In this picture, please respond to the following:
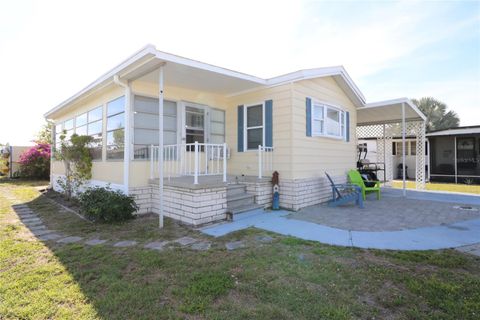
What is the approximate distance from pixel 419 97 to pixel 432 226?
2168 cm

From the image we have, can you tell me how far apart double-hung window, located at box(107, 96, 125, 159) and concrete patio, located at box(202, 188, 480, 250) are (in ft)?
11.0

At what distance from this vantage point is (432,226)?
15.8 feet

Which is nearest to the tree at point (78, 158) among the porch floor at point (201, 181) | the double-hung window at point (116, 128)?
the double-hung window at point (116, 128)

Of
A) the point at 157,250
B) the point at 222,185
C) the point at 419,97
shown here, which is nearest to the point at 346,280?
the point at 157,250

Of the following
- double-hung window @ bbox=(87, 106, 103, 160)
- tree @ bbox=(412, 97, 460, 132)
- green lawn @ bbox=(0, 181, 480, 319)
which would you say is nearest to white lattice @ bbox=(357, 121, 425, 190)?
green lawn @ bbox=(0, 181, 480, 319)

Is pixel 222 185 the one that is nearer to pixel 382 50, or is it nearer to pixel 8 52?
pixel 382 50

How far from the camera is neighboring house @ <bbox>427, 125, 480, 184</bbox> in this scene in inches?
530

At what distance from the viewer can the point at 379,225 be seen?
16.1 ft

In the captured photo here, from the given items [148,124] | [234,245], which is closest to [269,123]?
[148,124]

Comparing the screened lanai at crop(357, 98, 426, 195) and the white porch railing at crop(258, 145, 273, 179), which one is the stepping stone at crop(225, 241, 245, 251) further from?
the screened lanai at crop(357, 98, 426, 195)

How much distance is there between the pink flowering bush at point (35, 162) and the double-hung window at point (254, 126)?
46.8 feet

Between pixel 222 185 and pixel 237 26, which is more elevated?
pixel 237 26

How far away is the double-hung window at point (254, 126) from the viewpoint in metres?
7.11

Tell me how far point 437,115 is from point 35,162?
29.4m
